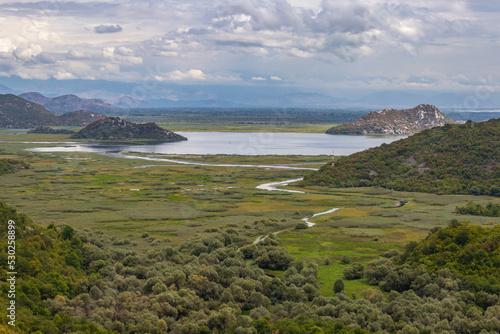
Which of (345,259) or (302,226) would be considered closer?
(345,259)

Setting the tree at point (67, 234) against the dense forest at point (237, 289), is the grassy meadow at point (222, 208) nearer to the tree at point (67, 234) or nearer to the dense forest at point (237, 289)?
the dense forest at point (237, 289)

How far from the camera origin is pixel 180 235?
58594mm

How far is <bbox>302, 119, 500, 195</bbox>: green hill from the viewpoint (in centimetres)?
9400

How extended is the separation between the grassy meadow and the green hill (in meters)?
5.03

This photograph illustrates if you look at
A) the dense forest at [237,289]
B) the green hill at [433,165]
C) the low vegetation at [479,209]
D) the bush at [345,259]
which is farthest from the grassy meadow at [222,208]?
the green hill at [433,165]

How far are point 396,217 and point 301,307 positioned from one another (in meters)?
39.4

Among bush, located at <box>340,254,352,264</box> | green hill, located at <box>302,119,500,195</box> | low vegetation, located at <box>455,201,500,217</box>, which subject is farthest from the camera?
green hill, located at <box>302,119,500,195</box>

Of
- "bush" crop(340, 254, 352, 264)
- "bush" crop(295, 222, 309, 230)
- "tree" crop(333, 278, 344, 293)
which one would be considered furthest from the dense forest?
"bush" crop(295, 222, 309, 230)

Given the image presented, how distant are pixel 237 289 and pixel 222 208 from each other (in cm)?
4073

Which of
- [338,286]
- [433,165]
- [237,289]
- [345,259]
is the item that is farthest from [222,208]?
[433,165]

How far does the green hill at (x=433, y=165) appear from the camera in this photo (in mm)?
94000

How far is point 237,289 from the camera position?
36906 mm

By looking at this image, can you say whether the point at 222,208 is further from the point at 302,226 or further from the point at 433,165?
the point at 433,165

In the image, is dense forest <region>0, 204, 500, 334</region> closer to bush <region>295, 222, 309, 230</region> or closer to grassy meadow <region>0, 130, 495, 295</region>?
grassy meadow <region>0, 130, 495, 295</region>
